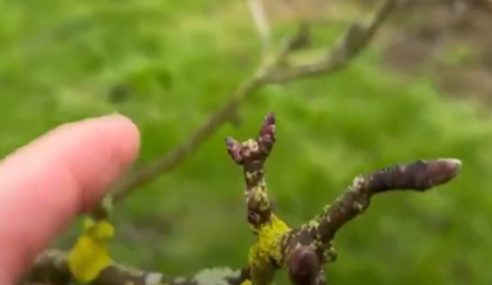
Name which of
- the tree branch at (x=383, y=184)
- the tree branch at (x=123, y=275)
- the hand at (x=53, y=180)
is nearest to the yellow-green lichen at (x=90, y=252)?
the tree branch at (x=123, y=275)

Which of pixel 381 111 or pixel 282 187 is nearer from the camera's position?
pixel 282 187

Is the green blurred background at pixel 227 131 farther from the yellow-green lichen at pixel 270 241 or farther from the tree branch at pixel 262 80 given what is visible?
the yellow-green lichen at pixel 270 241

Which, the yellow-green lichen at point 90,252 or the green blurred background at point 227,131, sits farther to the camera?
the green blurred background at point 227,131

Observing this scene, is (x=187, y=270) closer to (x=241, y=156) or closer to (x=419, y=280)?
(x=419, y=280)

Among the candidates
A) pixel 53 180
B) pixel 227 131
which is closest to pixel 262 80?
pixel 227 131

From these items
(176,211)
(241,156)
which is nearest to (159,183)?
(176,211)

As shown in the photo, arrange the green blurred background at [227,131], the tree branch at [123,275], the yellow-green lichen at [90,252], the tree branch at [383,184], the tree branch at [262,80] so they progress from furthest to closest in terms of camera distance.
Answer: the green blurred background at [227,131]
the tree branch at [262,80]
the yellow-green lichen at [90,252]
the tree branch at [123,275]
the tree branch at [383,184]

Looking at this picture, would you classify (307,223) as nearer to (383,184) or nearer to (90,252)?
(383,184)
